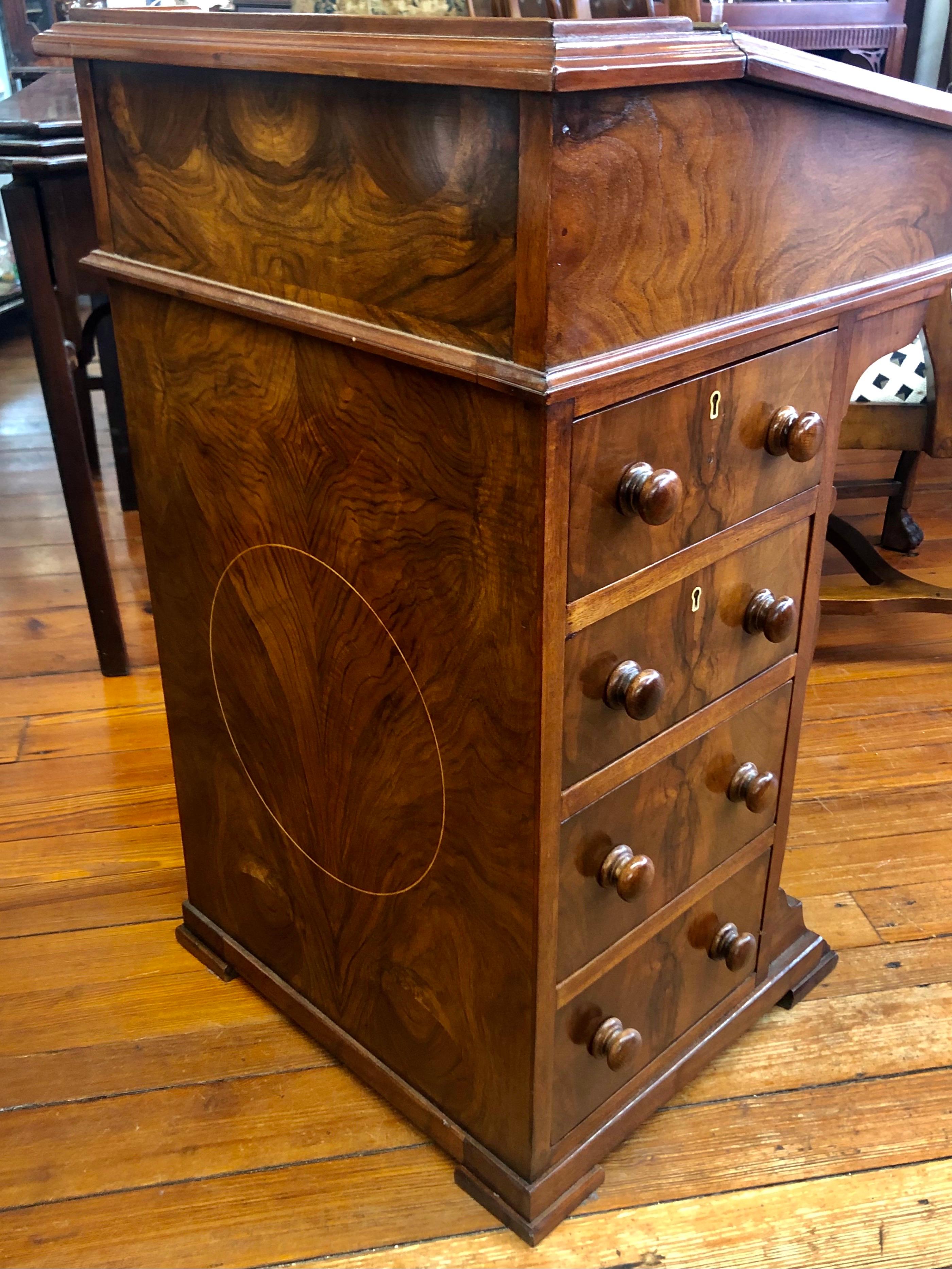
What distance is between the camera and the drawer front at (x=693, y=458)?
91 centimetres

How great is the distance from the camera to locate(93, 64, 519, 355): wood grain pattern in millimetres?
819

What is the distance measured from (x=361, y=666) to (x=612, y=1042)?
0.45 meters

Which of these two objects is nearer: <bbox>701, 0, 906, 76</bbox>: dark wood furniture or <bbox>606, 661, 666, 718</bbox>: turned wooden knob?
<bbox>606, 661, 666, 718</bbox>: turned wooden knob

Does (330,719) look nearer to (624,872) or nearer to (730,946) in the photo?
(624,872)

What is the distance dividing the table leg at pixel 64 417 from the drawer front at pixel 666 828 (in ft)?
4.10

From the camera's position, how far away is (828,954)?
154cm

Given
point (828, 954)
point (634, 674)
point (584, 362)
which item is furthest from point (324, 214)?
point (828, 954)

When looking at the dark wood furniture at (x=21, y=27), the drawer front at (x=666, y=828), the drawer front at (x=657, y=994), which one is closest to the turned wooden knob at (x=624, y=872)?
the drawer front at (x=666, y=828)

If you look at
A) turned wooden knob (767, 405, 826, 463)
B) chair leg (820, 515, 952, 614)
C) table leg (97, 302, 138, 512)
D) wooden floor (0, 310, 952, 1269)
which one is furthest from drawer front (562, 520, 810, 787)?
table leg (97, 302, 138, 512)

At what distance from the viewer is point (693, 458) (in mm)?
1008

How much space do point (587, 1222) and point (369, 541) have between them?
730 millimetres

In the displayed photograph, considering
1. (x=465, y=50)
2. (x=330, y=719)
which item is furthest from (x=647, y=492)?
(x=330, y=719)

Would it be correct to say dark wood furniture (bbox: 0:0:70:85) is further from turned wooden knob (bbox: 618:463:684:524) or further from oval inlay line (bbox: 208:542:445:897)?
turned wooden knob (bbox: 618:463:684:524)

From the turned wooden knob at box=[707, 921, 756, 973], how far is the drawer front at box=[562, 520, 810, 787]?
0.31 m
